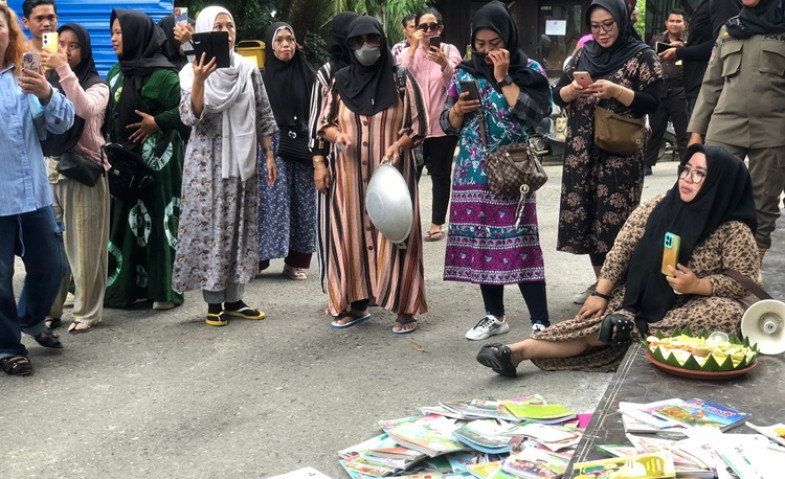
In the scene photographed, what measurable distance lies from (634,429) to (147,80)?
3.92 m

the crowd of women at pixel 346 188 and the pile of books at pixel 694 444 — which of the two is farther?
the crowd of women at pixel 346 188

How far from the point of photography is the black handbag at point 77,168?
5551mm

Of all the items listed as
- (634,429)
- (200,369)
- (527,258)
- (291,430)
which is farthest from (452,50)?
(634,429)

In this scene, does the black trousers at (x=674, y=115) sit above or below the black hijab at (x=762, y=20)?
below

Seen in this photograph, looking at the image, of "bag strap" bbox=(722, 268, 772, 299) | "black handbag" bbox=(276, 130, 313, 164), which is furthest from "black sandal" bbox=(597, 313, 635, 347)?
"black handbag" bbox=(276, 130, 313, 164)

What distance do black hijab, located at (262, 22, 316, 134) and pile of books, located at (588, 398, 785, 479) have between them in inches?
162

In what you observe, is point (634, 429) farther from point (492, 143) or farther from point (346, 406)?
point (492, 143)

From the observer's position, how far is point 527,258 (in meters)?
5.23

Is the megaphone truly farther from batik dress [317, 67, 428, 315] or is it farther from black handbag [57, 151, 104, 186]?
black handbag [57, 151, 104, 186]

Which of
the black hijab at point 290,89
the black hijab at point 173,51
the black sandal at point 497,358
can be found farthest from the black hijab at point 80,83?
the black sandal at point 497,358

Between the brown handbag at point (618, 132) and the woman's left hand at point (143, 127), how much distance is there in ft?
8.58

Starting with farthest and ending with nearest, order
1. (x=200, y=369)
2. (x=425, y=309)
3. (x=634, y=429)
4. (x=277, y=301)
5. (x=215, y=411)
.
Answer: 1. (x=277, y=301)
2. (x=425, y=309)
3. (x=200, y=369)
4. (x=215, y=411)
5. (x=634, y=429)

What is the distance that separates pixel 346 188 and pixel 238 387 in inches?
54.5

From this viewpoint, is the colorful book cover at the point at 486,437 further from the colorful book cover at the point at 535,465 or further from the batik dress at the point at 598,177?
the batik dress at the point at 598,177
